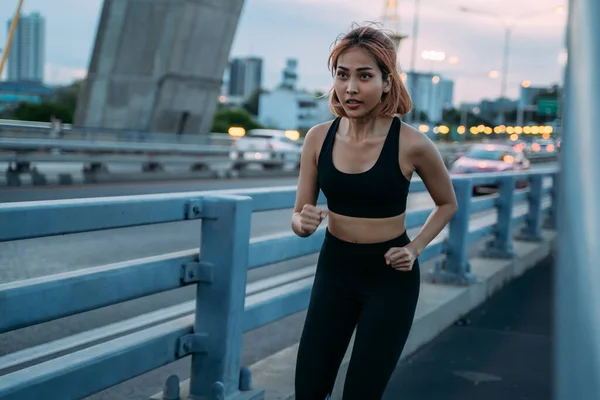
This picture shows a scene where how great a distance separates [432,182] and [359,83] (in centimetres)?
47

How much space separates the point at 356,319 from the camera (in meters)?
3.58

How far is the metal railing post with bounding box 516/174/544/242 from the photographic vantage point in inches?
522

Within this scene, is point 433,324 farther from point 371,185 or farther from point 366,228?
point 371,185

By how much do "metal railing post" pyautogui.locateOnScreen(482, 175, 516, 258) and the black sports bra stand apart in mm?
7558

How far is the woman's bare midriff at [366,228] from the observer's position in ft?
11.4

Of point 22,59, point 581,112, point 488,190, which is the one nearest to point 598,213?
point 581,112

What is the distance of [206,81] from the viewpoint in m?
33.6

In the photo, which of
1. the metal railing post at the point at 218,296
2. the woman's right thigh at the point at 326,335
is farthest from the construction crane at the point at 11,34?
the woman's right thigh at the point at 326,335

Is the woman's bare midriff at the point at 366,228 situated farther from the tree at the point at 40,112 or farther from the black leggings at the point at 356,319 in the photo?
the tree at the point at 40,112

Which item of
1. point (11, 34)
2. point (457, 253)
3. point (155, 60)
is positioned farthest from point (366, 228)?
point (155, 60)

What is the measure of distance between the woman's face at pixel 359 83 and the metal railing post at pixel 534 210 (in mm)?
10035

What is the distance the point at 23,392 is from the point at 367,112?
151cm

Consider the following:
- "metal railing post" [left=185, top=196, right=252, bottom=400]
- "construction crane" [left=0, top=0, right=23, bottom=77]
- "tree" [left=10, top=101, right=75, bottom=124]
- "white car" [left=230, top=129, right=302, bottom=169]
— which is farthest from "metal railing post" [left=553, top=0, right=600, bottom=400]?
"tree" [left=10, top=101, right=75, bottom=124]

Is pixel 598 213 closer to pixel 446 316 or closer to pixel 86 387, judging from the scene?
pixel 86 387
